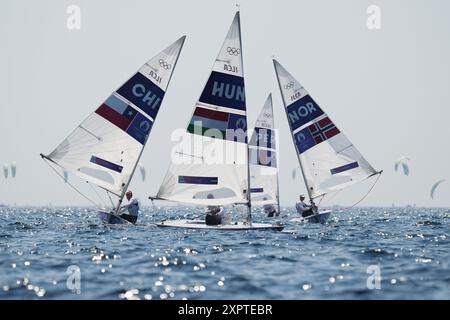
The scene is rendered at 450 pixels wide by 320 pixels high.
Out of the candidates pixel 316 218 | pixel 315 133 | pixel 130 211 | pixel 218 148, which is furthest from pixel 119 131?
pixel 316 218

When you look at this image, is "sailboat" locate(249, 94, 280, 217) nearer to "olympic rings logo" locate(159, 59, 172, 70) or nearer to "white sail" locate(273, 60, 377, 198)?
"white sail" locate(273, 60, 377, 198)

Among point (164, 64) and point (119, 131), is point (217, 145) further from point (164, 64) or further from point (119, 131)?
point (164, 64)

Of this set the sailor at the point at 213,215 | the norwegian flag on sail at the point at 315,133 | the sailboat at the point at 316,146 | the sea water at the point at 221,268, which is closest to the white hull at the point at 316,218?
the sailboat at the point at 316,146

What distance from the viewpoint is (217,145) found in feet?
81.1

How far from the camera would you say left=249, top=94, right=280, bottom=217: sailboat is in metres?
41.7

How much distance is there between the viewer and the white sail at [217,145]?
78.8ft

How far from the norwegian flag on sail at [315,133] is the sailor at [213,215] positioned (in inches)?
401

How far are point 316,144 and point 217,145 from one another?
958 centimetres

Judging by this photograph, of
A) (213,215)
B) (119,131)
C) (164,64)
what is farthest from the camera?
(164,64)

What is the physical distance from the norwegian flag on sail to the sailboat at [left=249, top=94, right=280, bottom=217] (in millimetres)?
9629
